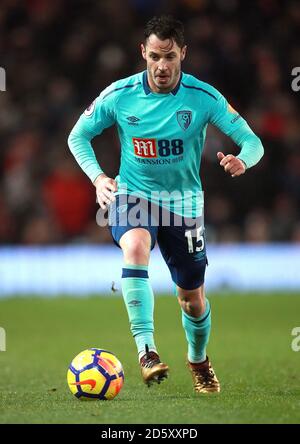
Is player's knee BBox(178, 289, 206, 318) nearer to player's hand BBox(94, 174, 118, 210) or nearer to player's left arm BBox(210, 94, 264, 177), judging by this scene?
player's hand BBox(94, 174, 118, 210)

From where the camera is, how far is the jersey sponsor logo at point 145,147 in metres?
6.44

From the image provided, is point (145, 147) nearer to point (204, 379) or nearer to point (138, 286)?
point (138, 286)

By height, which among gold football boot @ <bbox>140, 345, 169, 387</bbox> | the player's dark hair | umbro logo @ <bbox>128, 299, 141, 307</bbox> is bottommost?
gold football boot @ <bbox>140, 345, 169, 387</bbox>

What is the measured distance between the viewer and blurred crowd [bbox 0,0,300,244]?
595 inches

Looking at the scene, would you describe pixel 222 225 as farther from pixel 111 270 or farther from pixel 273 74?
pixel 273 74

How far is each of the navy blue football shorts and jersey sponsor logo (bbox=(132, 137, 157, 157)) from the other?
29 centimetres

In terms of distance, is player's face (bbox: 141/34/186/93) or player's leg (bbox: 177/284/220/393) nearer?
player's face (bbox: 141/34/186/93)

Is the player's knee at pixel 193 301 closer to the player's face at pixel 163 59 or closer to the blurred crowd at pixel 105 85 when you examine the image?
the player's face at pixel 163 59

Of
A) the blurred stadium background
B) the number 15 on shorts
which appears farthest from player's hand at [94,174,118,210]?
the blurred stadium background

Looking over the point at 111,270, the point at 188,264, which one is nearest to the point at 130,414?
the point at 188,264

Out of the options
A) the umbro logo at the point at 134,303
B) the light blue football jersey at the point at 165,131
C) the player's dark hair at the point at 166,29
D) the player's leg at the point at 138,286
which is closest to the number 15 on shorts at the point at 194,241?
the light blue football jersey at the point at 165,131

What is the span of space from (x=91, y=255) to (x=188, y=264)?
855 cm

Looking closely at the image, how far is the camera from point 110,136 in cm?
1597

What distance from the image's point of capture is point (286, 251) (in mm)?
14945
